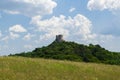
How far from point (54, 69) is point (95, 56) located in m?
42.0

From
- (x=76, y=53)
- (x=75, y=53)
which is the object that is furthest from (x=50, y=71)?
(x=76, y=53)

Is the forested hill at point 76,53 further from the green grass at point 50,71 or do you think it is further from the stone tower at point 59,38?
the green grass at point 50,71

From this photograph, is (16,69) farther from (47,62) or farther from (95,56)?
(95,56)

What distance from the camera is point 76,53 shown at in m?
81.6

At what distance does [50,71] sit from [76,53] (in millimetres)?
47020

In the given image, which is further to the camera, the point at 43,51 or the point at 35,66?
the point at 43,51

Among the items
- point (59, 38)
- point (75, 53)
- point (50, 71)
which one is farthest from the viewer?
point (59, 38)

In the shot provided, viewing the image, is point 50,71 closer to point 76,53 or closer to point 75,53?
point 75,53

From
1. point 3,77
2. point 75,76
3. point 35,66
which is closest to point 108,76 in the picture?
point 75,76

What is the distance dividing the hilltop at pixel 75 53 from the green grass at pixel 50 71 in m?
33.5

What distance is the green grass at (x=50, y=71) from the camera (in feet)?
102

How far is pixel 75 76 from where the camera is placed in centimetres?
3425

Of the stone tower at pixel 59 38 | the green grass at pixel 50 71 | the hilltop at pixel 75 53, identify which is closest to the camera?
the green grass at pixel 50 71

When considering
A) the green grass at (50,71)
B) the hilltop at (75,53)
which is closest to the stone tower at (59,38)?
the hilltop at (75,53)
